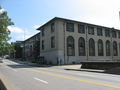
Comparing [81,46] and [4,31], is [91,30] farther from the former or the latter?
[4,31]

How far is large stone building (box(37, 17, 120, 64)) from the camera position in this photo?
1682 inches

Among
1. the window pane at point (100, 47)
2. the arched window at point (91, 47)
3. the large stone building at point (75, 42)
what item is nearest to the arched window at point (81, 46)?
the large stone building at point (75, 42)

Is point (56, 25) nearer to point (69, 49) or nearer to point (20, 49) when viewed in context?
point (69, 49)

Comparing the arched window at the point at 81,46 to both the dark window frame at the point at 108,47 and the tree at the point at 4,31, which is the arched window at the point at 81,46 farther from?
the tree at the point at 4,31

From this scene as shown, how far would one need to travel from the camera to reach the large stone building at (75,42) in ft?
140

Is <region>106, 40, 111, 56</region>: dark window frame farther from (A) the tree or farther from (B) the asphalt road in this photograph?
(A) the tree

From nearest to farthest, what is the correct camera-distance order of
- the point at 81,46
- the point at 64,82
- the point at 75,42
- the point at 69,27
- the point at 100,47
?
the point at 64,82
the point at 69,27
the point at 75,42
the point at 81,46
the point at 100,47

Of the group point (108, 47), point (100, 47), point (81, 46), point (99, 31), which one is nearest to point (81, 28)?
point (81, 46)

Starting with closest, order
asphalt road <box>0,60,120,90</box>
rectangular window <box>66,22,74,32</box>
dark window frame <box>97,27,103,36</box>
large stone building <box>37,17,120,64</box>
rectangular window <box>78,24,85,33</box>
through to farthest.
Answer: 1. asphalt road <box>0,60,120,90</box>
2. large stone building <box>37,17,120,64</box>
3. rectangular window <box>66,22,74,32</box>
4. rectangular window <box>78,24,85,33</box>
5. dark window frame <box>97,27,103,36</box>

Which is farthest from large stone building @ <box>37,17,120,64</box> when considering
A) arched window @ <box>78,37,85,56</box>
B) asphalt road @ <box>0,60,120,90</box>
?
asphalt road @ <box>0,60,120,90</box>

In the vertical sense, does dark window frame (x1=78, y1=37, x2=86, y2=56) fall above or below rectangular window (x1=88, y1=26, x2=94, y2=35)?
below

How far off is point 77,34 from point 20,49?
60.8 meters

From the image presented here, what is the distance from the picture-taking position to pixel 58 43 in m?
41.7

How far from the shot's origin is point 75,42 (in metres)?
45.7
